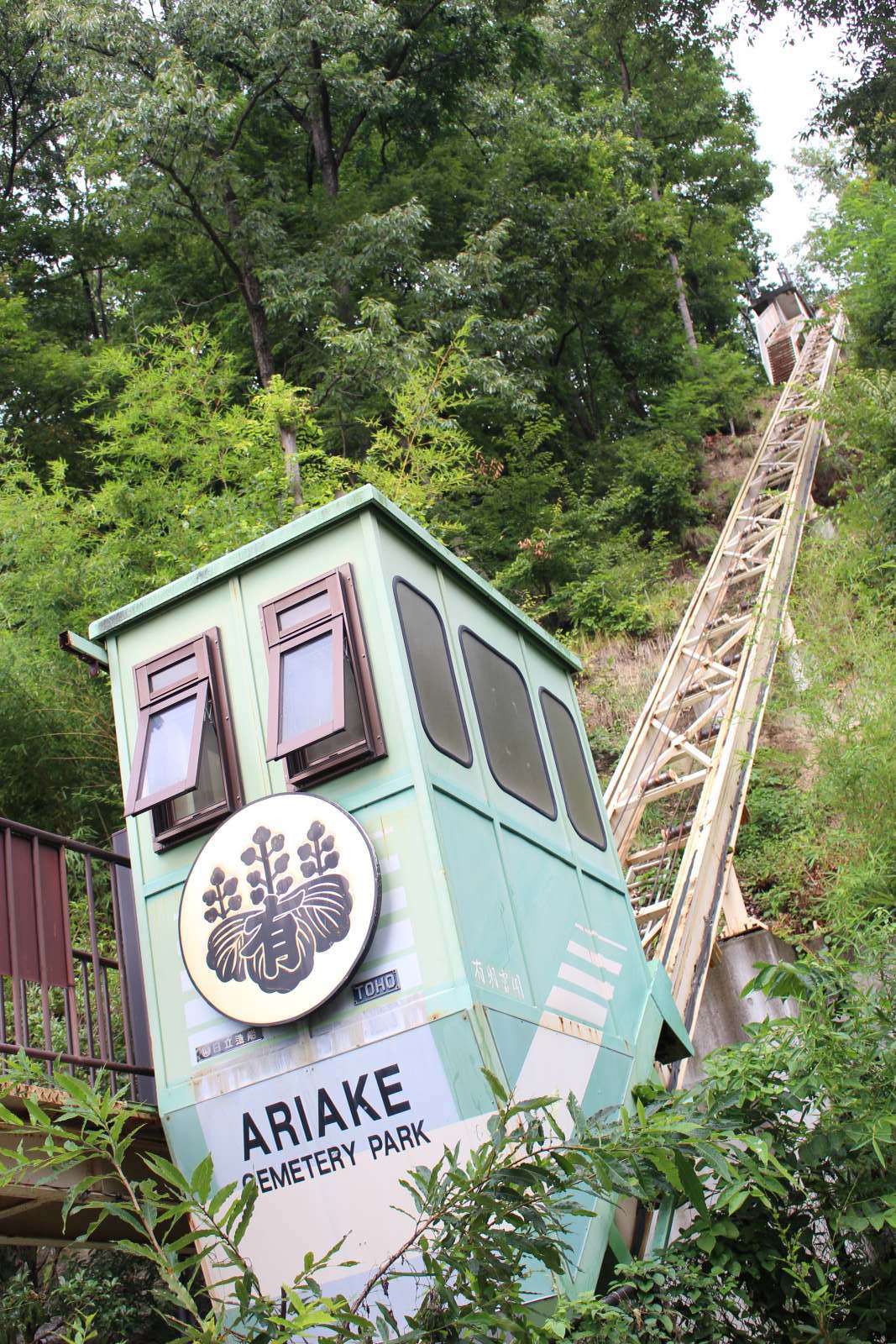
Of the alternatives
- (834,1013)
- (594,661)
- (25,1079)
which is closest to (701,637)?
(594,661)

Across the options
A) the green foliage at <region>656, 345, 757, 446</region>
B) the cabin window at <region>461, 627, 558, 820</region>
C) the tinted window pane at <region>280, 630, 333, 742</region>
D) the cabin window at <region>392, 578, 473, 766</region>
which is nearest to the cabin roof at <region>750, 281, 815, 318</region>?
the green foliage at <region>656, 345, 757, 446</region>

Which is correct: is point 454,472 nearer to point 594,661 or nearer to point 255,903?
point 594,661

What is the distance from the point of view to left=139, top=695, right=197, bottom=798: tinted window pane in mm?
5637

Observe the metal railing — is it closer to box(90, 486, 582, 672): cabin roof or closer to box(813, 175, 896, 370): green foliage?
box(90, 486, 582, 672): cabin roof

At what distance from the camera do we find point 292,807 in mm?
5254

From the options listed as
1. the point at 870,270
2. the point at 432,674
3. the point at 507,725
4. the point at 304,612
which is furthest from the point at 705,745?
the point at 870,270

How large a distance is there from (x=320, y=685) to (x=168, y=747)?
86cm

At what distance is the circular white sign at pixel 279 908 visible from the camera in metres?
4.93

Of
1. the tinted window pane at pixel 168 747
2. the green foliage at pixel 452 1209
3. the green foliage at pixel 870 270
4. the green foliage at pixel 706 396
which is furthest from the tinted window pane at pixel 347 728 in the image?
the green foliage at pixel 706 396

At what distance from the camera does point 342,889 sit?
4.99m

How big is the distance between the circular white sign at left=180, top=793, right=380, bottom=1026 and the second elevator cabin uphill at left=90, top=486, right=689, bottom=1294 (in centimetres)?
1

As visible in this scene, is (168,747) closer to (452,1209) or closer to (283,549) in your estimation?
(283,549)

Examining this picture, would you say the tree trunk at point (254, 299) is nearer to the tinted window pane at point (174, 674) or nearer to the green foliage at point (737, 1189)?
the tinted window pane at point (174, 674)

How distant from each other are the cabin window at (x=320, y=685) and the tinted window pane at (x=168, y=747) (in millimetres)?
446
